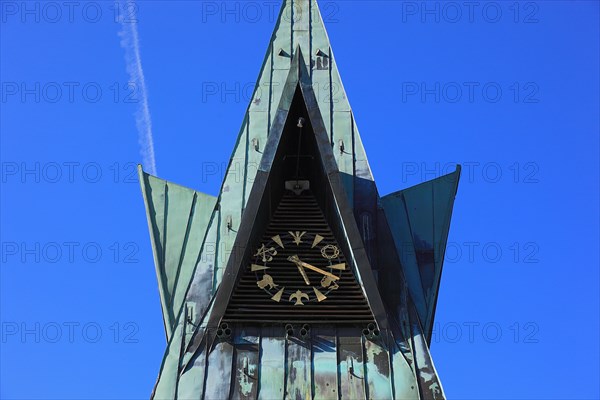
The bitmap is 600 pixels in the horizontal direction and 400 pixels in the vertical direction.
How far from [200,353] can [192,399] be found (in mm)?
1162

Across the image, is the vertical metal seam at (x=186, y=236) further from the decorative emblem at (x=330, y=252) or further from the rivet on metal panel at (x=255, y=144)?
the decorative emblem at (x=330, y=252)

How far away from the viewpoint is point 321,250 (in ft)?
93.6

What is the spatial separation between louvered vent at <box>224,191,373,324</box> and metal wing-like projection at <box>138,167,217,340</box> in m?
1.89

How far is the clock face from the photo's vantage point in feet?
90.0

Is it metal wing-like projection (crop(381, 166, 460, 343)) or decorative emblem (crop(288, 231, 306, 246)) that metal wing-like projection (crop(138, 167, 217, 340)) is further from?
metal wing-like projection (crop(381, 166, 460, 343))

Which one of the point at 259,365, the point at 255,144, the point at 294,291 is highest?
the point at 255,144

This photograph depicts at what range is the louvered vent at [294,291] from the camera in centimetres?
2714

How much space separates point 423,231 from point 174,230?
18.6 feet

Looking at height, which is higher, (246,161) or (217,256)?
(246,161)

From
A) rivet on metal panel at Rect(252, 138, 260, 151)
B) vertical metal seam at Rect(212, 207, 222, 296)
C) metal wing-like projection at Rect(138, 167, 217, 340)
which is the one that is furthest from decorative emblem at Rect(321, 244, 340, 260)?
rivet on metal panel at Rect(252, 138, 260, 151)

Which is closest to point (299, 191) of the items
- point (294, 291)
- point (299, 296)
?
point (294, 291)

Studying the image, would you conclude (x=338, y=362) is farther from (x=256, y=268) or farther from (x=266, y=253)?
(x=266, y=253)

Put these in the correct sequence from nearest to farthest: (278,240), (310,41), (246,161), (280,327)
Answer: (280,327) → (278,240) → (246,161) → (310,41)

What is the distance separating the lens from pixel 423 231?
3064 cm
